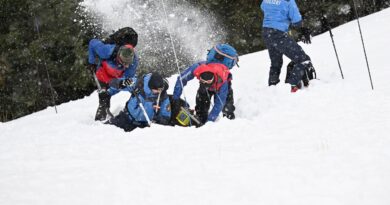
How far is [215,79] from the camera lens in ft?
19.1

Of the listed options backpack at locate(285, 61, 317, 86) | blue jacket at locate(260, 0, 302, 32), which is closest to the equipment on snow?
backpack at locate(285, 61, 317, 86)

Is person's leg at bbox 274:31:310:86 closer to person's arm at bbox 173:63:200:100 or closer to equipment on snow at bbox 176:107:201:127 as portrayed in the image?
person's arm at bbox 173:63:200:100

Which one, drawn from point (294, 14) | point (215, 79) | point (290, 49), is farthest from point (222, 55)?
point (294, 14)

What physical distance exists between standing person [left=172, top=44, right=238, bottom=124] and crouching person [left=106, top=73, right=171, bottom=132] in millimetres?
244

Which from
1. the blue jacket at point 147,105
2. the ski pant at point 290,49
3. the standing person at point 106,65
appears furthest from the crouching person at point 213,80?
the ski pant at point 290,49

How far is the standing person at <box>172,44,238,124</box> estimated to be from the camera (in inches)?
229

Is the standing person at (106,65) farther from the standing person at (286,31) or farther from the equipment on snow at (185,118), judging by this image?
the standing person at (286,31)

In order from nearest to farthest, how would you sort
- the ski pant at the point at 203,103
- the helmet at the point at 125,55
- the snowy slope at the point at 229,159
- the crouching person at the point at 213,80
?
the snowy slope at the point at 229,159 → the crouching person at the point at 213,80 → the ski pant at the point at 203,103 → the helmet at the point at 125,55

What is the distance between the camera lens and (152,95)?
5945mm

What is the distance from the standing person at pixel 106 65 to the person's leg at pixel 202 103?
3.97 ft

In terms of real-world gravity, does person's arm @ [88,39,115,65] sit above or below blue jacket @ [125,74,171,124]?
above

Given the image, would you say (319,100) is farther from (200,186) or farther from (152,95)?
(200,186)

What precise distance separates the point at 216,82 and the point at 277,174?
2956mm

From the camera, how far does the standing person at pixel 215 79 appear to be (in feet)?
19.1
